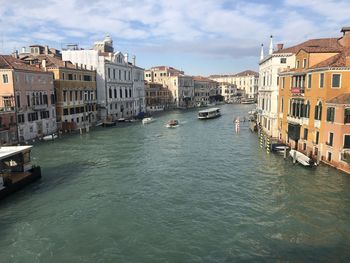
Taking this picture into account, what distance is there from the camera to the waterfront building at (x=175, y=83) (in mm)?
100250

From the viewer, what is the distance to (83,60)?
179 feet

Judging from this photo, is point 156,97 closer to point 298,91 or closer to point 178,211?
point 298,91

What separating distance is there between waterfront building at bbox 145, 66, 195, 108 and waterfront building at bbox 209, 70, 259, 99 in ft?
133

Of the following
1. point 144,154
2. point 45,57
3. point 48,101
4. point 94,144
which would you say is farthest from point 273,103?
point 45,57

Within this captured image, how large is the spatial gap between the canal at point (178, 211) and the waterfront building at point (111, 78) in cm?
2782

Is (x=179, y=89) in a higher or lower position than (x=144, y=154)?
higher

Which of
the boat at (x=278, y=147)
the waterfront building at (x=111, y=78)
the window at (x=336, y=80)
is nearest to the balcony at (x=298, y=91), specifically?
the window at (x=336, y=80)

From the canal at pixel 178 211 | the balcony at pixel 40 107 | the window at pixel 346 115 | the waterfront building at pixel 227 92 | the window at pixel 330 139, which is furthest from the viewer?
the waterfront building at pixel 227 92

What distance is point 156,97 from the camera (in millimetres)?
90938

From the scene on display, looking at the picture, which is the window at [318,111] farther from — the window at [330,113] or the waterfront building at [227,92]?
the waterfront building at [227,92]

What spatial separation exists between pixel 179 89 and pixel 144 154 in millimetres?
73437

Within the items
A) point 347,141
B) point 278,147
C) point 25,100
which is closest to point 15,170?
point 25,100

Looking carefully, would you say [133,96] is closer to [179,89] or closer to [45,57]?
[45,57]

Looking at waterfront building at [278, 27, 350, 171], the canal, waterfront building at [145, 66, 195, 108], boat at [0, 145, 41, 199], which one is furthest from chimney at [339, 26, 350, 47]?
waterfront building at [145, 66, 195, 108]
